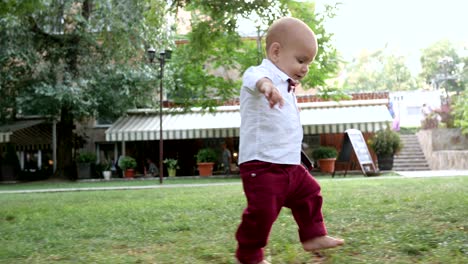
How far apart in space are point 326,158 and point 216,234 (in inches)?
653

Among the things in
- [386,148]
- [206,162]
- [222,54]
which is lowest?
[206,162]

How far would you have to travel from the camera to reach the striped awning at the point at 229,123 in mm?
20406

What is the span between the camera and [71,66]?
68.2 feet

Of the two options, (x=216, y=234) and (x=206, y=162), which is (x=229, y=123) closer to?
(x=206, y=162)

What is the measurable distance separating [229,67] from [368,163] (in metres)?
5.42

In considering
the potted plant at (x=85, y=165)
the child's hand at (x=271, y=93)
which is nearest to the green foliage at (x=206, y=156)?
the potted plant at (x=85, y=165)

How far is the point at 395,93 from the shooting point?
144ft

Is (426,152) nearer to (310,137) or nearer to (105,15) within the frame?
(310,137)

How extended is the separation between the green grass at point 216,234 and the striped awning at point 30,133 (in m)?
18.1

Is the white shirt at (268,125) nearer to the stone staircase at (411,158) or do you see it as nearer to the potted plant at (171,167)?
the potted plant at (171,167)

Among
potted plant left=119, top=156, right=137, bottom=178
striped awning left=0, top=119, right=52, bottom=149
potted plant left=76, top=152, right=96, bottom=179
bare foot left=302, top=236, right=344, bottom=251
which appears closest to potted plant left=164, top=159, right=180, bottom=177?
potted plant left=119, top=156, right=137, bottom=178

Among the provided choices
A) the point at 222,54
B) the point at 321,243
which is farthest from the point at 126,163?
the point at 321,243

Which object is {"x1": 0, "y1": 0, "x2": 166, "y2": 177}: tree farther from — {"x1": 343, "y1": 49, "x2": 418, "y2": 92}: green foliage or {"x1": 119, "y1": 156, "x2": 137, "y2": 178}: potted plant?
{"x1": 343, "y1": 49, "x2": 418, "y2": 92}: green foliage

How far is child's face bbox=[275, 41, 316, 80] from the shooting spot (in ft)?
9.71
